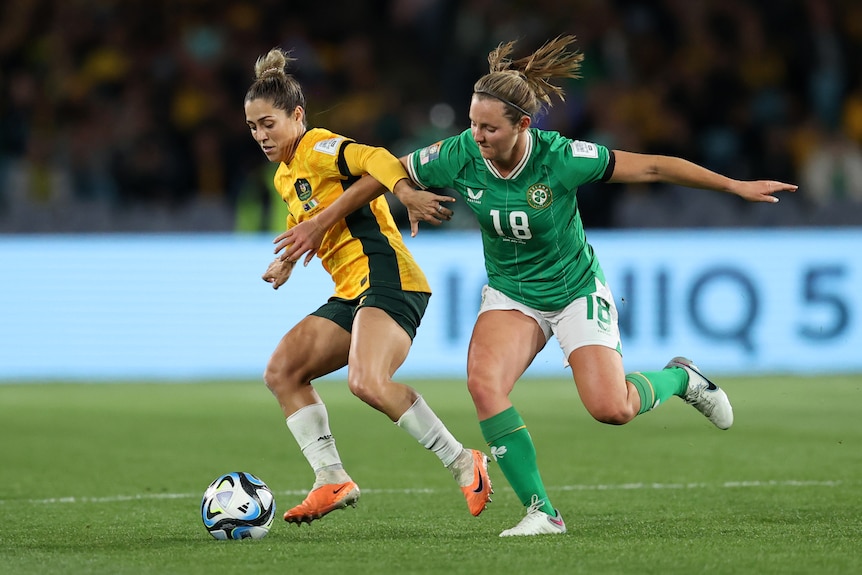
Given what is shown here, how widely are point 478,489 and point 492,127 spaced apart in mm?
1427

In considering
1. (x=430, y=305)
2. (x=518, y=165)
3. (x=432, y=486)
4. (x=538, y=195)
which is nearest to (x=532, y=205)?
(x=538, y=195)

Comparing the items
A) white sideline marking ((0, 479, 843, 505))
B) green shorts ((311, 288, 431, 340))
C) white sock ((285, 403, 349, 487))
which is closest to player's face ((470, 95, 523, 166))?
green shorts ((311, 288, 431, 340))

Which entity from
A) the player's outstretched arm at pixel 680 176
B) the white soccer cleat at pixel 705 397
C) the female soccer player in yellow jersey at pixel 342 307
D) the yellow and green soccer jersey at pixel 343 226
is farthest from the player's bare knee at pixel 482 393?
the white soccer cleat at pixel 705 397

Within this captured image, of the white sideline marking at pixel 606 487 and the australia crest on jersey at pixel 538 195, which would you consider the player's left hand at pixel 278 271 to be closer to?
the australia crest on jersey at pixel 538 195

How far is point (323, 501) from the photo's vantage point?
571cm

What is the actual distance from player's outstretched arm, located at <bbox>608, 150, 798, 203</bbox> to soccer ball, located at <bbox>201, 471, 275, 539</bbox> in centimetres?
186

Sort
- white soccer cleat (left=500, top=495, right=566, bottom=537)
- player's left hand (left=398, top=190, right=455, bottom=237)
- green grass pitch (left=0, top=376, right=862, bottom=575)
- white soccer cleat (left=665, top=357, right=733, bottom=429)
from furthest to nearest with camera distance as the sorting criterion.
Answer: white soccer cleat (left=665, top=357, right=733, bottom=429) < player's left hand (left=398, top=190, right=455, bottom=237) < white soccer cleat (left=500, top=495, right=566, bottom=537) < green grass pitch (left=0, top=376, right=862, bottom=575)

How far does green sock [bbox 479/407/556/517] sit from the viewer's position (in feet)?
18.3

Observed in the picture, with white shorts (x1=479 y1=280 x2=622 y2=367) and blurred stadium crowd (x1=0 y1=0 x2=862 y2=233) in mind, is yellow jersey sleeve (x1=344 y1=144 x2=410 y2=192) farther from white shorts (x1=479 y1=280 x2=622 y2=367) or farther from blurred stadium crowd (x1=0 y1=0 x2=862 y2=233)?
blurred stadium crowd (x1=0 y1=0 x2=862 y2=233)

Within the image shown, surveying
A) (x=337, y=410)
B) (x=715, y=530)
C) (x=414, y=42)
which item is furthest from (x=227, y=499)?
(x=414, y=42)

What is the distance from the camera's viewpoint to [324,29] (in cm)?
1677

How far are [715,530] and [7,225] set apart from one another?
879 cm

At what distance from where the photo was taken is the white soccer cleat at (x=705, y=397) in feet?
21.0

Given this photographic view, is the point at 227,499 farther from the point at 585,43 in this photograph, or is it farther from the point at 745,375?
the point at 585,43
